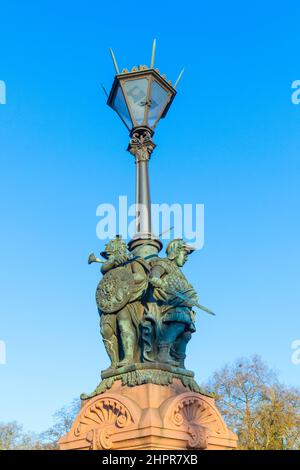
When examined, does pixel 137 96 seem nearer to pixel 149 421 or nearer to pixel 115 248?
pixel 115 248

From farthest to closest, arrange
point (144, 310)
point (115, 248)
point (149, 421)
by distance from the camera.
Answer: point (115, 248) → point (144, 310) → point (149, 421)

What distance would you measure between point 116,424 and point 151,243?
8.28ft

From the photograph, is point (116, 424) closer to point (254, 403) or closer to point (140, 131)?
point (140, 131)

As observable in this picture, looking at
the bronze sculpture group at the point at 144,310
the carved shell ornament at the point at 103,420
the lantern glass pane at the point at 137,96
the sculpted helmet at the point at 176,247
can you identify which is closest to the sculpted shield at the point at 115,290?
the bronze sculpture group at the point at 144,310

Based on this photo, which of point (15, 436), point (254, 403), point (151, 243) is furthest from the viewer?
point (15, 436)

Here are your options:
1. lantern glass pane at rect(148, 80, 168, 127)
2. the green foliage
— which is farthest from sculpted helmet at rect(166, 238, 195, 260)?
the green foliage

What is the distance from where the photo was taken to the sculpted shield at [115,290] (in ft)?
22.9

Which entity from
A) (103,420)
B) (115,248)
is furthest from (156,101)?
(103,420)

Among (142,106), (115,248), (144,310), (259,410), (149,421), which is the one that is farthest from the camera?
(259,410)

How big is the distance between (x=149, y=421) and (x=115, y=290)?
1.91m

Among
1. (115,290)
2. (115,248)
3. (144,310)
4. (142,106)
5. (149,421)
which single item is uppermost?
(142,106)

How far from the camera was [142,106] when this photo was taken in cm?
856
